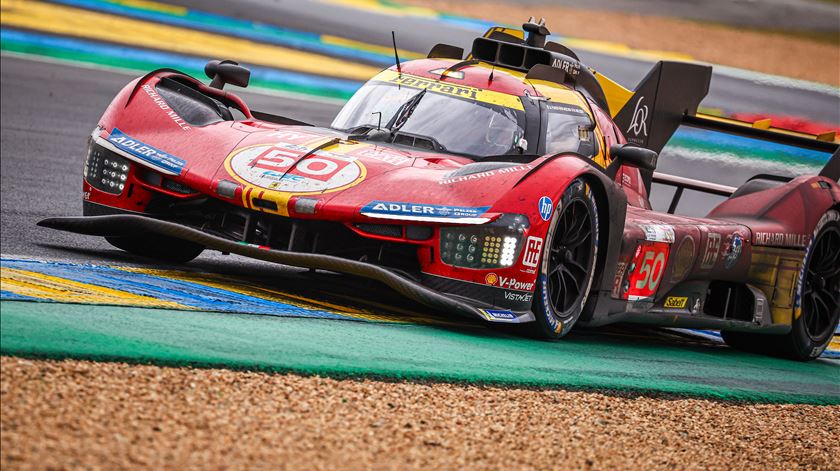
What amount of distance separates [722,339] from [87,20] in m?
13.3

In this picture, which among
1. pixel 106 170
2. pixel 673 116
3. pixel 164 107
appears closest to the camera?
pixel 106 170

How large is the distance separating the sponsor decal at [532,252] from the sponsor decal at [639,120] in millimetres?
3684

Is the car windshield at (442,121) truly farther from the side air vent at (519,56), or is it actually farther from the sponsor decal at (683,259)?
the sponsor decal at (683,259)

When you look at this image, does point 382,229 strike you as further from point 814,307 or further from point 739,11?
point 739,11

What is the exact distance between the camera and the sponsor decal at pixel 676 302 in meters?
8.00

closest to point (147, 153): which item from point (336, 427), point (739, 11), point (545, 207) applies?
point (545, 207)

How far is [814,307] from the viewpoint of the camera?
9281mm

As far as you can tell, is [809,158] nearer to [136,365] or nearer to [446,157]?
[446,157]

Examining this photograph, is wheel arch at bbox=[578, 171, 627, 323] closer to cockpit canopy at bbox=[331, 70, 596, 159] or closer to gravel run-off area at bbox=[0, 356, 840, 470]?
cockpit canopy at bbox=[331, 70, 596, 159]

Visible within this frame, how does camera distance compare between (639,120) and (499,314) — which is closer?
(499,314)

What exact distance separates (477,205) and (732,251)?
2.85m

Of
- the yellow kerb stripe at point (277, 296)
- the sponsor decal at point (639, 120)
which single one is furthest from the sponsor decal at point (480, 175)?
the sponsor decal at point (639, 120)

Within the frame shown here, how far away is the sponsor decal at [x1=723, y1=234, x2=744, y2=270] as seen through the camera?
8398mm

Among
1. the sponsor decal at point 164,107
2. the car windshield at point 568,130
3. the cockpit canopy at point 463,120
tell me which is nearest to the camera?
the sponsor decal at point 164,107
